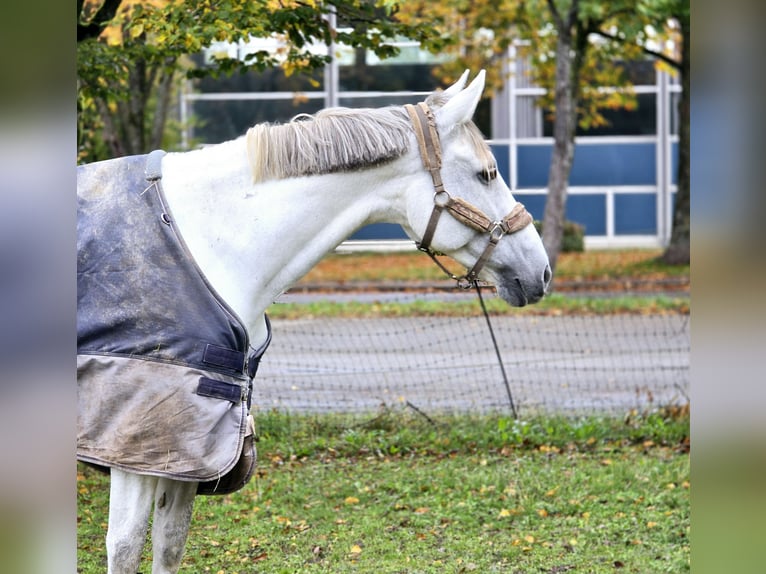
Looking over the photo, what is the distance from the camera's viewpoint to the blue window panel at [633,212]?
2264cm

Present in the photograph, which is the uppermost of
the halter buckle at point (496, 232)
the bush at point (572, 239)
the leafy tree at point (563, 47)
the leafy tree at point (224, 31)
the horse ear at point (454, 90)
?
the leafy tree at point (563, 47)

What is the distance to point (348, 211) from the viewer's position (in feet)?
10.1

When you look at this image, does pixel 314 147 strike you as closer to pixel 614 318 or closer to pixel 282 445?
pixel 282 445

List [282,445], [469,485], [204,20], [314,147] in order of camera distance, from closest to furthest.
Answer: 1. [314,147]
2. [204,20]
3. [469,485]
4. [282,445]

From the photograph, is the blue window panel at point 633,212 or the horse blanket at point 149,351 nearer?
the horse blanket at point 149,351

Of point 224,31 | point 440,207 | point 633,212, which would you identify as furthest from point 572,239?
point 440,207

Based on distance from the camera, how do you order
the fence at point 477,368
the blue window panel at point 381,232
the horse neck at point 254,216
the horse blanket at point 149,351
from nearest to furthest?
the horse blanket at point 149,351 < the horse neck at point 254,216 < the fence at point 477,368 < the blue window panel at point 381,232

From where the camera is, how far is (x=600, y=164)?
22.5m

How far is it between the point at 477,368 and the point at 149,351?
7033 mm

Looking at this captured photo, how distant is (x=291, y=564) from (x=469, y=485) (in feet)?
5.34

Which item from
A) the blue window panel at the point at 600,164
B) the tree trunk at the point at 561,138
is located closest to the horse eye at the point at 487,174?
the tree trunk at the point at 561,138

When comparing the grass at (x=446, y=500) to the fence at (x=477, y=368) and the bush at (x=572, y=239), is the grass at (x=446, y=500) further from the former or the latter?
the bush at (x=572, y=239)

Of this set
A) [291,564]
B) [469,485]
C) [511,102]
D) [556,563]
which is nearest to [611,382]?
[469,485]

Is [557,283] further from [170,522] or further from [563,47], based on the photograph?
[170,522]
